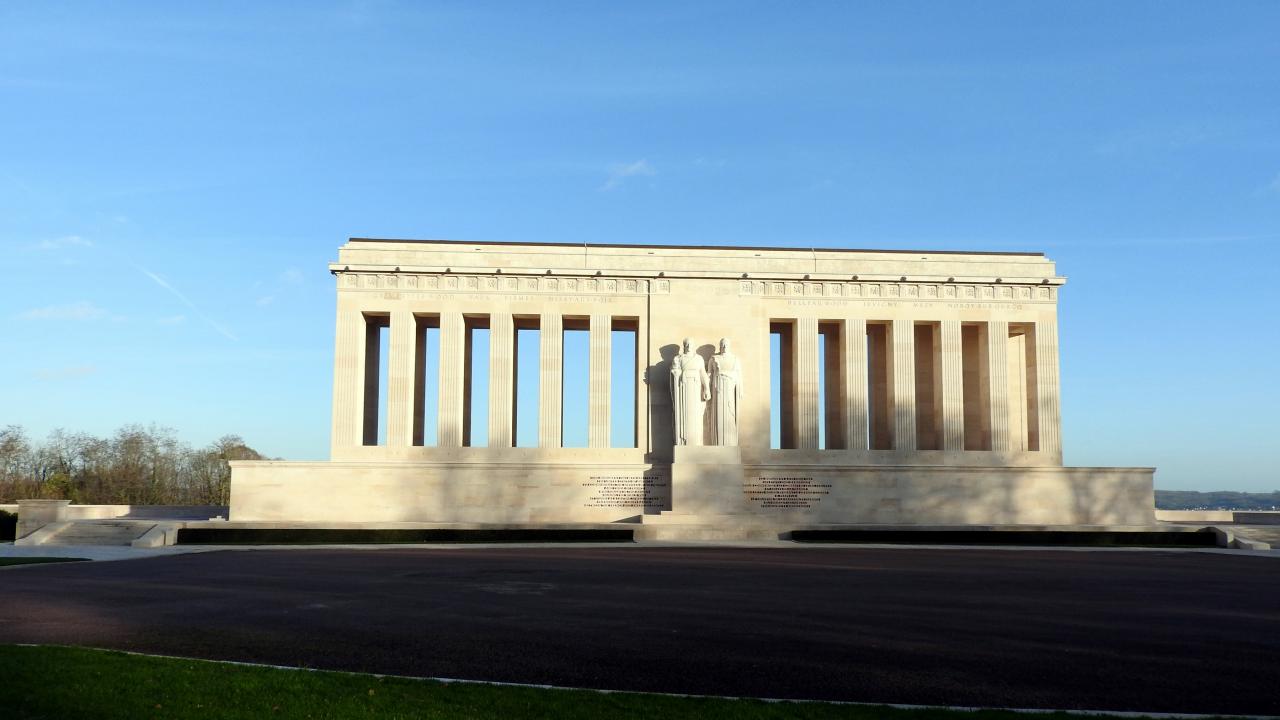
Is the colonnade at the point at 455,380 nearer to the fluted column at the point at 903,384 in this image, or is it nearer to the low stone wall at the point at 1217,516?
the fluted column at the point at 903,384

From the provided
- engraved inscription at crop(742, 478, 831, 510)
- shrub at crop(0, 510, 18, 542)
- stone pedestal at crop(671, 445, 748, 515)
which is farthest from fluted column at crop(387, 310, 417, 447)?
engraved inscription at crop(742, 478, 831, 510)

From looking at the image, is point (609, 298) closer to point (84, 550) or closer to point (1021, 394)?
point (1021, 394)

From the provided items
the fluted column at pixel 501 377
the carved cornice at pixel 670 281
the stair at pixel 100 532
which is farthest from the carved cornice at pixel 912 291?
the stair at pixel 100 532

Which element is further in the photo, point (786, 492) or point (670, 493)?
point (670, 493)

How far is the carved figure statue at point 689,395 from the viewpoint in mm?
47719

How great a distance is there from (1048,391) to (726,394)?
16150mm

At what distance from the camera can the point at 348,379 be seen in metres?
48.8

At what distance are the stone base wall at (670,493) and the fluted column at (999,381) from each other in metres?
3.02

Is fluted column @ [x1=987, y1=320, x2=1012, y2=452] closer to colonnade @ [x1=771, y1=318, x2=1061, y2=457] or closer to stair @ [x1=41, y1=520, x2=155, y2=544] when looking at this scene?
colonnade @ [x1=771, y1=318, x2=1061, y2=457]

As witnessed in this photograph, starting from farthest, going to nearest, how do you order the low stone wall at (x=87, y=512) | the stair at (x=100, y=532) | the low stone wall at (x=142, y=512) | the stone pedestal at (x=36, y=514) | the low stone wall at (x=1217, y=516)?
the low stone wall at (x=1217, y=516), the low stone wall at (x=142, y=512), the low stone wall at (x=87, y=512), the stone pedestal at (x=36, y=514), the stair at (x=100, y=532)

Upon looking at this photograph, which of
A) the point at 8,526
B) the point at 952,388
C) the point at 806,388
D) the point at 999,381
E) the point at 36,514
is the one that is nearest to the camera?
the point at 36,514

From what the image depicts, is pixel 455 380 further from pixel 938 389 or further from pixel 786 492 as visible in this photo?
pixel 938 389

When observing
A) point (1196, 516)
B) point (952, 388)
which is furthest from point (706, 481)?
point (1196, 516)

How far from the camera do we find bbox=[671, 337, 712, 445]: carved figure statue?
4772 centimetres
